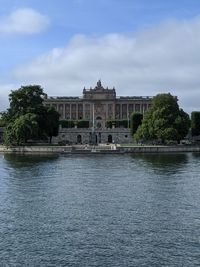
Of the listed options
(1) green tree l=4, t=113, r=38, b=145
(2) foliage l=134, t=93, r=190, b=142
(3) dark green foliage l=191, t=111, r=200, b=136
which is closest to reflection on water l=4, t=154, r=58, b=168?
(1) green tree l=4, t=113, r=38, b=145

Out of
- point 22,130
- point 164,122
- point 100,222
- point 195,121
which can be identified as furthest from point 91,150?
point 100,222

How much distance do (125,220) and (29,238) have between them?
6.53 meters

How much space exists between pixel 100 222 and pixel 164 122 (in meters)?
79.2

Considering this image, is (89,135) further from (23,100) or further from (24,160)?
(24,160)

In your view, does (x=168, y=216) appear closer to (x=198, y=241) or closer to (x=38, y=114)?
(x=198, y=241)

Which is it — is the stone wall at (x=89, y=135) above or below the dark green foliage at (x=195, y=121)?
below

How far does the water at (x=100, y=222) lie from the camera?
2398 cm

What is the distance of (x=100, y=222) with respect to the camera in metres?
30.8

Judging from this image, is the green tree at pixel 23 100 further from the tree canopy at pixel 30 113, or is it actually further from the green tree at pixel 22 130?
the green tree at pixel 22 130

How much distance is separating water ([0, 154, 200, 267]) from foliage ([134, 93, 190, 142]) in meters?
55.3

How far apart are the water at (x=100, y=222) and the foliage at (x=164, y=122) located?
55342 millimetres

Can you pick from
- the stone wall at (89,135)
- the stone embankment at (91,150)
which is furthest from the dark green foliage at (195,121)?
the stone embankment at (91,150)

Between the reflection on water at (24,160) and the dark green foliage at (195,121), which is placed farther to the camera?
the dark green foliage at (195,121)

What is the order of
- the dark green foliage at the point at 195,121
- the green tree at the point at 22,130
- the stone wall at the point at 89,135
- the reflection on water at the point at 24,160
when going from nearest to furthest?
the reflection on water at the point at 24,160, the green tree at the point at 22,130, the dark green foliage at the point at 195,121, the stone wall at the point at 89,135
